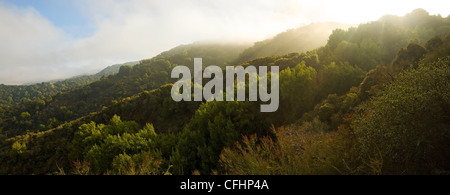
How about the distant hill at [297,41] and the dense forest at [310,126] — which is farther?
the distant hill at [297,41]

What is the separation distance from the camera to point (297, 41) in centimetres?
7069

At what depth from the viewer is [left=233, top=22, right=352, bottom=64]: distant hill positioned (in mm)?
64938

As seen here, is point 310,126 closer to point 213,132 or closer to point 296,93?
point 213,132

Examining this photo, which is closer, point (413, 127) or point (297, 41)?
point (413, 127)

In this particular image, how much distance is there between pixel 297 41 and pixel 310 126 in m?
65.6

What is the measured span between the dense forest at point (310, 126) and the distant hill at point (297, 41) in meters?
27.6

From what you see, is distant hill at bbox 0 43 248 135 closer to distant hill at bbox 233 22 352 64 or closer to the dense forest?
the dense forest

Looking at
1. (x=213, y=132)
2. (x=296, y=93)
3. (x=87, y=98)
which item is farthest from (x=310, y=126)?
(x=87, y=98)

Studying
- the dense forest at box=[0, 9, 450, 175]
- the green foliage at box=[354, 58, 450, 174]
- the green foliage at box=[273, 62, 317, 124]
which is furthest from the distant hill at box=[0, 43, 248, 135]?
the green foliage at box=[354, 58, 450, 174]

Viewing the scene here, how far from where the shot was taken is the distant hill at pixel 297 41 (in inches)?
2557

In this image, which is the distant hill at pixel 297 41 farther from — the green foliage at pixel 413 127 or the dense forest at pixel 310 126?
the green foliage at pixel 413 127

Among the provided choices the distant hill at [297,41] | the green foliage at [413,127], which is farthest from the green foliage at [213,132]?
the distant hill at [297,41]
